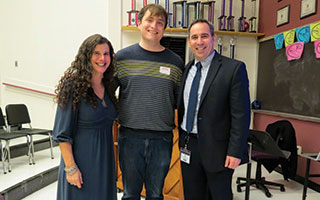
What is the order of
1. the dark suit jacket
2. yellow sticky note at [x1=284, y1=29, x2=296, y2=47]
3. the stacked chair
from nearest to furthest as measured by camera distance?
the dark suit jacket → the stacked chair → yellow sticky note at [x1=284, y1=29, x2=296, y2=47]

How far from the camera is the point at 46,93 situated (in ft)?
15.3

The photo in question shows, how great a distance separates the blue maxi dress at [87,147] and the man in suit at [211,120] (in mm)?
511

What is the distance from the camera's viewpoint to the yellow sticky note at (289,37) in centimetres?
349

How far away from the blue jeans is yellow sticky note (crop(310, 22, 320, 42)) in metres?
2.64

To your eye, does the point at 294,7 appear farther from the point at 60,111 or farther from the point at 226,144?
the point at 60,111

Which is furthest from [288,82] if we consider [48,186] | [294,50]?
[48,186]

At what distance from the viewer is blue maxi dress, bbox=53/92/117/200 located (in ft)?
4.08

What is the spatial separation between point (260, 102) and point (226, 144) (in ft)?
10.9

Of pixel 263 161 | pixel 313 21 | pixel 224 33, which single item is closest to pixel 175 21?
pixel 224 33

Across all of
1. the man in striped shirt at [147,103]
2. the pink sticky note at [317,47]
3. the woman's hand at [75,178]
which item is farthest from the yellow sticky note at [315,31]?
the woman's hand at [75,178]

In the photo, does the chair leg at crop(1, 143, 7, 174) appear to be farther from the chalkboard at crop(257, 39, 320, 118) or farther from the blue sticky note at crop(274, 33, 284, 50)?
the blue sticky note at crop(274, 33, 284, 50)

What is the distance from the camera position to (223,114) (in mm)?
1410

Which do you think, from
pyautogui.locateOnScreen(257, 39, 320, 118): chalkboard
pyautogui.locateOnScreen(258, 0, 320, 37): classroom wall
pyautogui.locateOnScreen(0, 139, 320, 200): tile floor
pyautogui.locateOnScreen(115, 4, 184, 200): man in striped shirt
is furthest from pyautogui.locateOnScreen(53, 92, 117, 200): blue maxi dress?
pyautogui.locateOnScreen(258, 0, 320, 37): classroom wall

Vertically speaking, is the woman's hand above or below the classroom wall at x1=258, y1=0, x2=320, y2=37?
below
